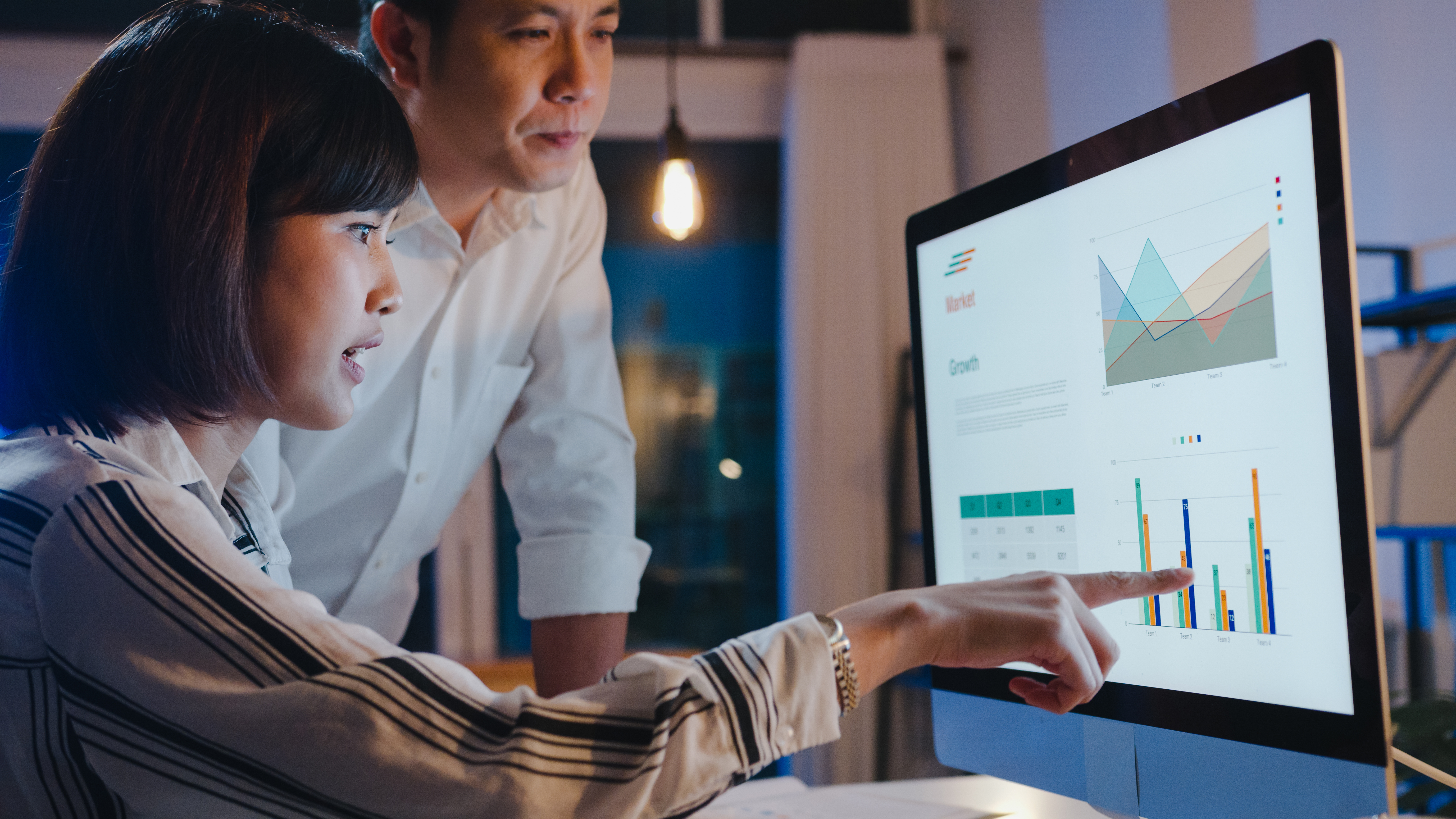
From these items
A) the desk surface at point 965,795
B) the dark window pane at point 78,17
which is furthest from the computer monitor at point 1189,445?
the dark window pane at point 78,17

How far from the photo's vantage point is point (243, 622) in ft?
1.56

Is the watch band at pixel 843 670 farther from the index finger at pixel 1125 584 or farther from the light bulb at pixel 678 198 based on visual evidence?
the light bulb at pixel 678 198

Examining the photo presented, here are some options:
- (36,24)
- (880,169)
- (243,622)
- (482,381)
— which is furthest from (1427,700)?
(36,24)

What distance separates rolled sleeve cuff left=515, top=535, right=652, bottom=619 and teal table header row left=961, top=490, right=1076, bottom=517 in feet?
1.56

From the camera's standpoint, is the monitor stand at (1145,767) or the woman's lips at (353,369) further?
the woman's lips at (353,369)

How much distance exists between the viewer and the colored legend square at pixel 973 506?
0.81 meters

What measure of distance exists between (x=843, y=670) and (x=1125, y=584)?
231mm

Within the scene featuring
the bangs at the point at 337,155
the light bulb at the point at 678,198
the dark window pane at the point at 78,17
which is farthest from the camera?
the dark window pane at the point at 78,17

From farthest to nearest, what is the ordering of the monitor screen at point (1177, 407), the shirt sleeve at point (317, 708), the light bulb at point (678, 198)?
the light bulb at point (678, 198)
the monitor screen at point (1177, 407)
the shirt sleeve at point (317, 708)

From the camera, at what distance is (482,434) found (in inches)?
49.1

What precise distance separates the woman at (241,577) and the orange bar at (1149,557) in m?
0.03

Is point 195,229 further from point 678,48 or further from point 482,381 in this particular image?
point 678,48

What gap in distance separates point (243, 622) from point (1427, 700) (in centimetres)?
153

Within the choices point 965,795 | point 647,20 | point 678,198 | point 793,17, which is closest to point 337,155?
point 965,795
